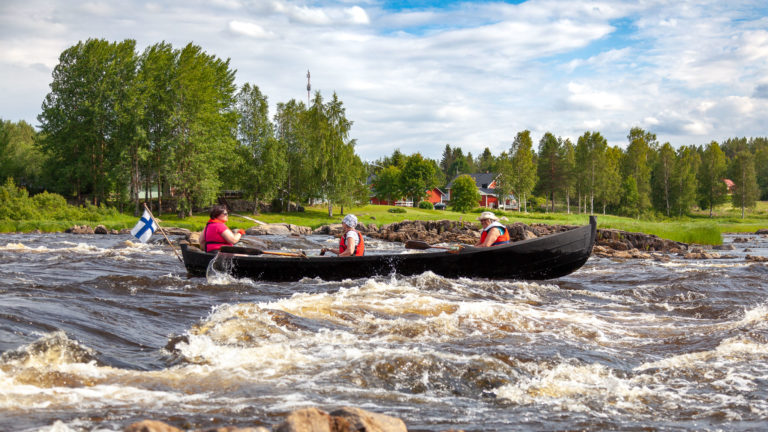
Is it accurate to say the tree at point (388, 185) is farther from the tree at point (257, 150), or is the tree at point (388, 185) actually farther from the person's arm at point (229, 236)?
the person's arm at point (229, 236)

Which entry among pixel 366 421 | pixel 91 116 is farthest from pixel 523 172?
pixel 366 421

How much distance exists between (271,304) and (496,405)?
4.63 m

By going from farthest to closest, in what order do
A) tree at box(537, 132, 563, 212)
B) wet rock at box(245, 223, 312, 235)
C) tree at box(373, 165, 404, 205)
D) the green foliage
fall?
1. tree at box(373, 165, 404, 205)
2. tree at box(537, 132, 563, 212)
3. wet rock at box(245, 223, 312, 235)
4. the green foliage

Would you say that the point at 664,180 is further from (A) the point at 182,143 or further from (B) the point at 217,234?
(B) the point at 217,234

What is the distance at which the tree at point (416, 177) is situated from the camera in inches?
2798

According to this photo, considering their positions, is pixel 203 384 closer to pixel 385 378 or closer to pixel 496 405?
pixel 385 378

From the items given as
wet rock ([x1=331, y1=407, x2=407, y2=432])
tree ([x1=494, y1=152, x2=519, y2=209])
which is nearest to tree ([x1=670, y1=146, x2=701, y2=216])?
tree ([x1=494, y1=152, x2=519, y2=209])

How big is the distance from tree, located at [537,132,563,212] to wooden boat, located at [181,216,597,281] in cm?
5670

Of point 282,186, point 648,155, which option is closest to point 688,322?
point 282,186

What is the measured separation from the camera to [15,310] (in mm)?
7125

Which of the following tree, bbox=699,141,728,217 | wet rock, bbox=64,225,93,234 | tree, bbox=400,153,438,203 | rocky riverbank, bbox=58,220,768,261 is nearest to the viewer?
rocky riverbank, bbox=58,220,768,261

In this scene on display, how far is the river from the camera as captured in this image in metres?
4.46

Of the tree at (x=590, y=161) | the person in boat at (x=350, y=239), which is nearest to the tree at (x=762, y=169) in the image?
the tree at (x=590, y=161)

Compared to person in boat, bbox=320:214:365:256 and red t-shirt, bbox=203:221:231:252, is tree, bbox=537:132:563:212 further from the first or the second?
red t-shirt, bbox=203:221:231:252
